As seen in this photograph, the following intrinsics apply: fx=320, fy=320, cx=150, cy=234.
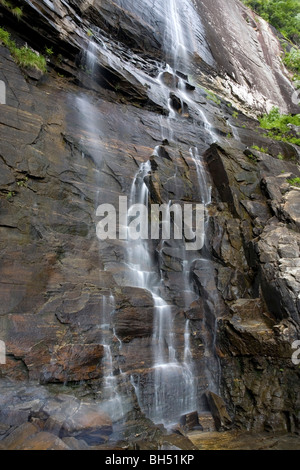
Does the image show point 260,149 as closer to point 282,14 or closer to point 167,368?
point 167,368

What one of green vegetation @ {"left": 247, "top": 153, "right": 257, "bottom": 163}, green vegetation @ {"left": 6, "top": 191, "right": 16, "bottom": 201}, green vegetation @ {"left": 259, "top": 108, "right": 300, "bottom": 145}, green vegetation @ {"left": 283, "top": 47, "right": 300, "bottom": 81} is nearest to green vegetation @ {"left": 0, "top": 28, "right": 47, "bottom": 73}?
green vegetation @ {"left": 6, "top": 191, "right": 16, "bottom": 201}

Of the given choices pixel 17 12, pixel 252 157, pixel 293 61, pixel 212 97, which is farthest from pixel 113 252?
pixel 293 61

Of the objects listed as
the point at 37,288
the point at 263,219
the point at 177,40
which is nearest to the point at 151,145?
the point at 263,219

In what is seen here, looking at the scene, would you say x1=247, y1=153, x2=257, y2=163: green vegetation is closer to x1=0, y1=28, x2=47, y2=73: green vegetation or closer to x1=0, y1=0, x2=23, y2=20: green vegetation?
x1=0, y1=28, x2=47, y2=73: green vegetation

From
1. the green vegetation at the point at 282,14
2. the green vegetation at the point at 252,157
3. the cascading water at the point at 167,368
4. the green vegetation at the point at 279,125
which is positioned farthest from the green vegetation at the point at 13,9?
the green vegetation at the point at 282,14

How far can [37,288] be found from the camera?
800cm

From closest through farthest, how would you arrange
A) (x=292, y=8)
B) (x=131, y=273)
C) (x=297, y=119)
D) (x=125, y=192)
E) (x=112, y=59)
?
(x=131, y=273) → (x=125, y=192) → (x=112, y=59) → (x=297, y=119) → (x=292, y=8)

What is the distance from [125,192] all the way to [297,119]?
1529cm

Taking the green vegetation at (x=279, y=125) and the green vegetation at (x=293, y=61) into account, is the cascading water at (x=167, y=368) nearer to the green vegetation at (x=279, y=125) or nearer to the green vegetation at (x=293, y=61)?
the green vegetation at (x=279, y=125)

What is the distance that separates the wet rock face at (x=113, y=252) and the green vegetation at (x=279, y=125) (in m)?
4.03

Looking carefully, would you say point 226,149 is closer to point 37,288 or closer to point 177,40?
point 37,288

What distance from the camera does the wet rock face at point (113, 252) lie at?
7.44 m

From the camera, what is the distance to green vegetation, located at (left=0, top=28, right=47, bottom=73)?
443 inches

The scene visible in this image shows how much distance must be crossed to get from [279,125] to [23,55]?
15.1 metres
